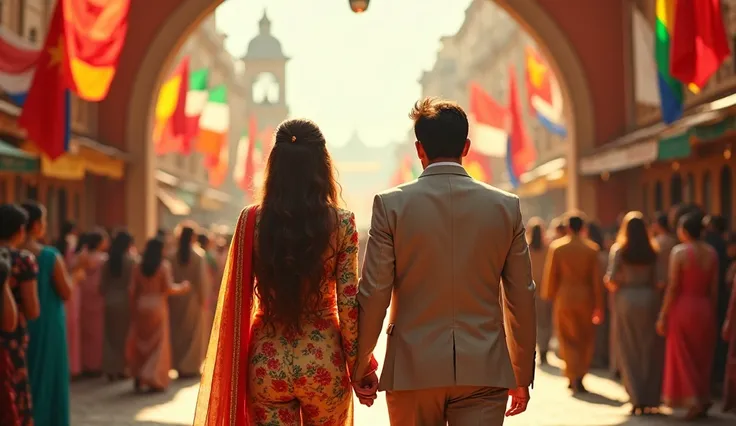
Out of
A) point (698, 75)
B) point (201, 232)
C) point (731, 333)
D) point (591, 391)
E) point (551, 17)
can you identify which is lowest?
point (591, 391)

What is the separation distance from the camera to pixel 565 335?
1108 cm

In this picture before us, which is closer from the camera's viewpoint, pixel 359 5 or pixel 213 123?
pixel 359 5

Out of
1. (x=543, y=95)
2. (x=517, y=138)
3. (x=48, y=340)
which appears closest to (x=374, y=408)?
(x=48, y=340)

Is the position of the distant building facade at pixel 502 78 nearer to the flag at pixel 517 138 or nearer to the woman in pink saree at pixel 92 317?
the flag at pixel 517 138

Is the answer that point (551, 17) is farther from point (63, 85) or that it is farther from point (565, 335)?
point (63, 85)

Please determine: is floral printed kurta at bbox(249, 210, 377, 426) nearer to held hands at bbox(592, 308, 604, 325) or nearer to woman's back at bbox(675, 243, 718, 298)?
woman's back at bbox(675, 243, 718, 298)

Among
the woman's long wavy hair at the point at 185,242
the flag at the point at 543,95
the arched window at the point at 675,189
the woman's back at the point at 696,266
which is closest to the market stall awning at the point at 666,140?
the arched window at the point at 675,189

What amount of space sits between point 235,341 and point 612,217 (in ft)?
44.2

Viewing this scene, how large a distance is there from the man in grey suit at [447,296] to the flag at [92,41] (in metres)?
7.75

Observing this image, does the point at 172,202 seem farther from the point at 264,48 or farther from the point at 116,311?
the point at 264,48

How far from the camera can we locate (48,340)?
756cm

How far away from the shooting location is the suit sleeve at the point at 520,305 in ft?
13.6

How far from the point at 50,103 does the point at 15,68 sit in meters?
1.26

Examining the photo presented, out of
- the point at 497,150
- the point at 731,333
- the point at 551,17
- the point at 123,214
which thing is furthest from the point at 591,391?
the point at 497,150
